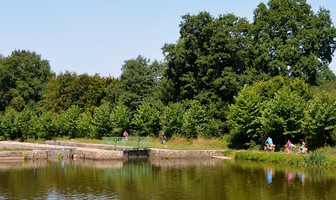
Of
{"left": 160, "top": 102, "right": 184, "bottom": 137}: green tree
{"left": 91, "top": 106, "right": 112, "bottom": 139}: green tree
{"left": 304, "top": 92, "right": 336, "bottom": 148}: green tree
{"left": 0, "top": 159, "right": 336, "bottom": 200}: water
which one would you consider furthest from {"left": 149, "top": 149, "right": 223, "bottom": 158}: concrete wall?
{"left": 91, "top": 106, "right": 112, "bottom": 139}: green tree

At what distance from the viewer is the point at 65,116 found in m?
70.3

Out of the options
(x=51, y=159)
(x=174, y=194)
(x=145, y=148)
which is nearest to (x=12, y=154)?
(x=51, y=159)

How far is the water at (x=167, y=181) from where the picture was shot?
2642 cm

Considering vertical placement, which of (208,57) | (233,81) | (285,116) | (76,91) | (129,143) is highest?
(208,57)

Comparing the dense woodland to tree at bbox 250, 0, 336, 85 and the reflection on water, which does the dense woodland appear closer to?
tree at bbox 250, 0, 336, 85

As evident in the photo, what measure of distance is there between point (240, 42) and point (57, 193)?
38892mm

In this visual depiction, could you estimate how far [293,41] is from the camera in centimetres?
5725

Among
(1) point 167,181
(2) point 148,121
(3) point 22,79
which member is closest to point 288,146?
(1) point 167,181

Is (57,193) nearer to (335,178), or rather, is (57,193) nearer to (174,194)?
(174,194)

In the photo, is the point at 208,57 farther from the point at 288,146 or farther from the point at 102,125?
the point at 288,146

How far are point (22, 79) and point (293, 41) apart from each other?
65.4 m

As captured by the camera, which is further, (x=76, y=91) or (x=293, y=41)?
(x=76, y=91)

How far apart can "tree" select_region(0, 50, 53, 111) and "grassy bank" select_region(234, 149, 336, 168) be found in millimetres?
66233

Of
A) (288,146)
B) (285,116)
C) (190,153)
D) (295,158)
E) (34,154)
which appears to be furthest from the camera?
(34,154)
